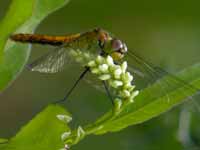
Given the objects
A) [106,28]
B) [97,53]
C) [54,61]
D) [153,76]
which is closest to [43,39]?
[54,61]

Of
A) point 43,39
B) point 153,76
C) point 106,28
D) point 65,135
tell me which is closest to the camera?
point 65,135

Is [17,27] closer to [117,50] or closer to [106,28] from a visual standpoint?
[117,50]

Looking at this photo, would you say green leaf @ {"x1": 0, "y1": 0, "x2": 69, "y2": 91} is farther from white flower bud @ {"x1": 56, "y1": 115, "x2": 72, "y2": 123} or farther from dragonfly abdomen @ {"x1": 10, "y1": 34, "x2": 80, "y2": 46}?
white flower bud @ {"x1": 56, "y1": 115, "x2": 72, "y2": 123}

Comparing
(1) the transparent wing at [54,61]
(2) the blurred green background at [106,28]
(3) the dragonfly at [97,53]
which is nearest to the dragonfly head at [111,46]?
(3) the dragonfly at [97,53]

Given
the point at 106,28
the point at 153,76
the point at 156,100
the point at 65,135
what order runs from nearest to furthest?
the point at 65,135 < the point at 156,100 < the point at 153,76 < the point at 106,28

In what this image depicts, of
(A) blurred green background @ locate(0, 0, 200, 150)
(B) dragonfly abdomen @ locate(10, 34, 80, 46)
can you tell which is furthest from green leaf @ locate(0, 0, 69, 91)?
(A) blurred green background @ locate(0, 0, 200, 150)

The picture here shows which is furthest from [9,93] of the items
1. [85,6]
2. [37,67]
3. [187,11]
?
[37,67]

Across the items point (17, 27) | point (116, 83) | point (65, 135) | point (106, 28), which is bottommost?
point (106, 28)

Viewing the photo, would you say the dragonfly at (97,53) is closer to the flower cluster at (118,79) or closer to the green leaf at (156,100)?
the green leaf at (156,100)
